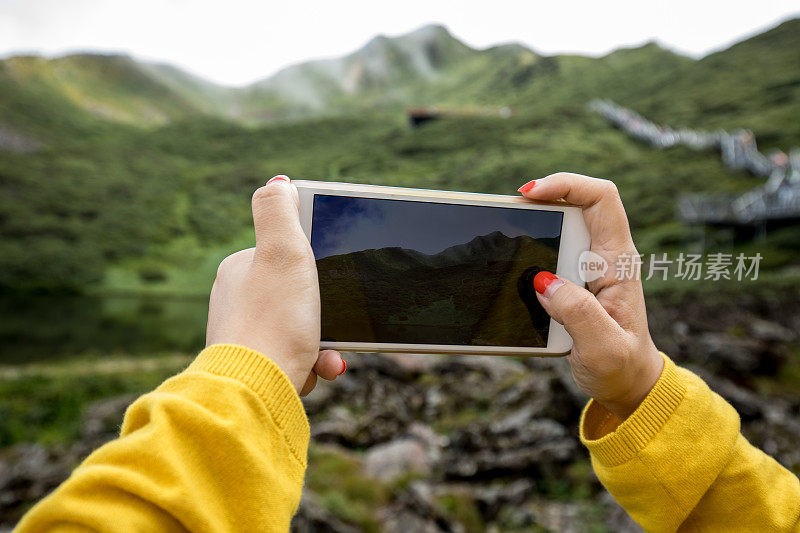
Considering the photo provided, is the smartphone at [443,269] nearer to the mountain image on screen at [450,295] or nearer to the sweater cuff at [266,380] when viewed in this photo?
the mountain image on screen at [450,295]

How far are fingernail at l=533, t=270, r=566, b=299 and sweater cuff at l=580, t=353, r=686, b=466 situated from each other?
0.27 metres

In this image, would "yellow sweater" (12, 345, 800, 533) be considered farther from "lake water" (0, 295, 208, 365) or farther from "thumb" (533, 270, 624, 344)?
"lake water" (0, 295, 208, 365)

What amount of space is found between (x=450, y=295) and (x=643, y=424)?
48cm

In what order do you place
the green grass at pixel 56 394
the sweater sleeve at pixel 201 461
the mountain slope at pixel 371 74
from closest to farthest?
the sweater sleeve at pixel 201 461 < the green grass at pixel 56 394 < the mountain slope at pixel 371 74

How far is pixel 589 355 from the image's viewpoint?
102cm

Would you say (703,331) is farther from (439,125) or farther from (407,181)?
(439,125)

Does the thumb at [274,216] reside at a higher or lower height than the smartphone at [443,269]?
higher

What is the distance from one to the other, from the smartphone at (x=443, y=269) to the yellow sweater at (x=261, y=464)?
0.99 feet

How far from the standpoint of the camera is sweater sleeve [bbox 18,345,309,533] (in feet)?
1.79

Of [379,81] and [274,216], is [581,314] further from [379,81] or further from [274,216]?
[379,81]

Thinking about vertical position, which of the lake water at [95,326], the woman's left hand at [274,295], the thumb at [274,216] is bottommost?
the lake water at [95,326]

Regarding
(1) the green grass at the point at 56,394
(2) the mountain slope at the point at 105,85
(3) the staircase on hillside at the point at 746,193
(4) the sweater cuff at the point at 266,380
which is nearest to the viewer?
(4) the sweater cuff at the point at 266,380

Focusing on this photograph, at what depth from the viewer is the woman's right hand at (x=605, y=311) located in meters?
1.00

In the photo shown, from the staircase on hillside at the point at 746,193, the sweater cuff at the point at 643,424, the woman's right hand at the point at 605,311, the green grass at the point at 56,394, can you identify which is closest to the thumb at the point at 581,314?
the woman's right hand at the point at 605,311
